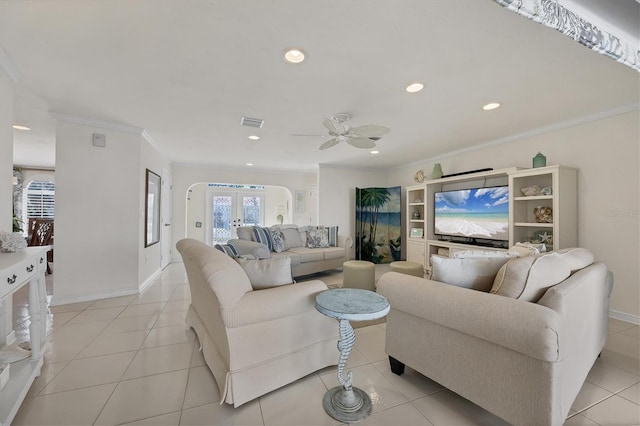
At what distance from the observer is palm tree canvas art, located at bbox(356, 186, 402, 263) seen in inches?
233

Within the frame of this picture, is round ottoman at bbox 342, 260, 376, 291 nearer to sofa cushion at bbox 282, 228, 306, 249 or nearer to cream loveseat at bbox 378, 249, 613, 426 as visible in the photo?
sofa cushion at bbox 282, 228, 306, 249

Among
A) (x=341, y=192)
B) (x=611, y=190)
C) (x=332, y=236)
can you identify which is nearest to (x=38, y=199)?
(x=332, y=236)

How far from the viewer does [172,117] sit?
315 centimetres

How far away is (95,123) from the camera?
3291 mm

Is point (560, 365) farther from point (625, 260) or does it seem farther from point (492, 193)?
point (492, 193)

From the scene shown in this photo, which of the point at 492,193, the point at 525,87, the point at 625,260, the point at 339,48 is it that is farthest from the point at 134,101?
the point at 625,260

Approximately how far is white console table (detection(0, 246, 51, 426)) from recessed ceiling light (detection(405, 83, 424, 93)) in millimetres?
3017

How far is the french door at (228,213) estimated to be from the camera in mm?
7487

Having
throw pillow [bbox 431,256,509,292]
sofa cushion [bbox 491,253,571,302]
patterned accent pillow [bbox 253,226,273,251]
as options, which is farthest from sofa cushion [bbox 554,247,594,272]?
patterned accent pillow [bbox 253,226,273,251]

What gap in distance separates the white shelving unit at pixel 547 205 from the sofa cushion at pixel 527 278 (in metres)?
2.10

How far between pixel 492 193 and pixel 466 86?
2.24m

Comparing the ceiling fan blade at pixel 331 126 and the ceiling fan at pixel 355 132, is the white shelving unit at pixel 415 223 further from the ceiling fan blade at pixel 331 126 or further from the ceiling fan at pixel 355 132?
the ceiling fan blade at pixel 331 126

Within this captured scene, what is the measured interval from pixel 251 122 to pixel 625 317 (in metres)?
4.88

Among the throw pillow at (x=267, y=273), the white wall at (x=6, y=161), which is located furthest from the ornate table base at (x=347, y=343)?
the white wall at (x=6, y=161)
